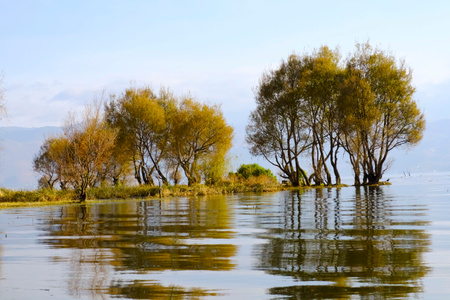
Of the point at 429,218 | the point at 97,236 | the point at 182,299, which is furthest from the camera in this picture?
the point at 429,218

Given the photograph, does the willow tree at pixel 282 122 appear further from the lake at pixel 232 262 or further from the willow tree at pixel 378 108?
the lake at pixel 232 262

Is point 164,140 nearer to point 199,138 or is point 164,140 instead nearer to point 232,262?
point 199,138

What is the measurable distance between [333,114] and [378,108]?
4.62 metres

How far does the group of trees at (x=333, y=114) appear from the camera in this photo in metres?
59.0

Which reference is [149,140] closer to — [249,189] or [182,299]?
[249,189]

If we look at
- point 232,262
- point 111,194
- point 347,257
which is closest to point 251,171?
point 111,194

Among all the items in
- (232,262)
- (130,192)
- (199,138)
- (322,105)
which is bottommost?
(232,262)

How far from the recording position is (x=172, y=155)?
197 feet

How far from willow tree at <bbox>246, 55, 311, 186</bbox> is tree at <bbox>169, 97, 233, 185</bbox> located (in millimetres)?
5677

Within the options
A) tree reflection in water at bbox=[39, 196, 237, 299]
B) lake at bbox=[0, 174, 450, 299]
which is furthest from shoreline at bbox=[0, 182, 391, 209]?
lake at bbox=[0, 174, 450, 299]

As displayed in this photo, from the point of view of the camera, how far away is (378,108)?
59125 millimetres

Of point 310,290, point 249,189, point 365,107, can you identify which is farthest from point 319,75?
point 310,290

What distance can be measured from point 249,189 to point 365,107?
15.7 metres

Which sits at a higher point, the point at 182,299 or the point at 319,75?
the point at 319,75
